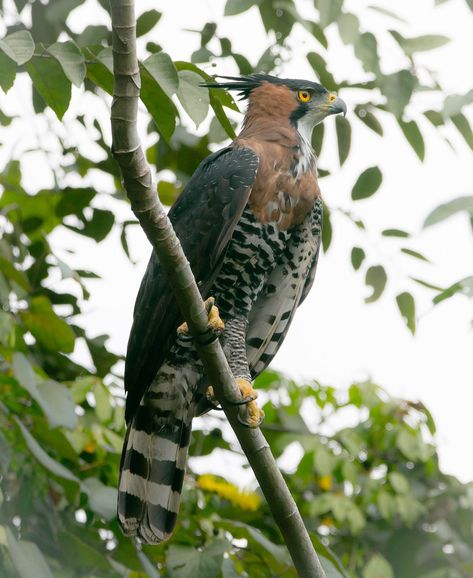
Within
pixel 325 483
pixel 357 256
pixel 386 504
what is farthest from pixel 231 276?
pixel 325 483

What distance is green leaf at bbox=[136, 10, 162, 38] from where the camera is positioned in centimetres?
352

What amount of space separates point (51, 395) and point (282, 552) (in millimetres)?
919

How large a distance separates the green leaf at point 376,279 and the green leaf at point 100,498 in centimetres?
121

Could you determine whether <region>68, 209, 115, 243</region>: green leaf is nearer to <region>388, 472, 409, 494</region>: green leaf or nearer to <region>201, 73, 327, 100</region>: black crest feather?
<region>201, 73, 327, 100</region>: black crest feather

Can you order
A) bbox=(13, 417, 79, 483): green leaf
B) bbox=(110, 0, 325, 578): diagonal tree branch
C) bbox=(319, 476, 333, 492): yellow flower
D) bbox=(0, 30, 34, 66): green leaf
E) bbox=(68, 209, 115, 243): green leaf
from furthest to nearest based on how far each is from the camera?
bbox=(319, 476, 333, 492): yellow flower
bbox=(68, 209, 115, 243): green leaf
bbox=(13, 417, 79, 483): green leaf
bbox=(0, 30, 34, 66): green leaf
bbox=(110, 0, 325, 578): diagonal tree branch

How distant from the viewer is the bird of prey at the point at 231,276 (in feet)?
10.7

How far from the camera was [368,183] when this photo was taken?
139 inches

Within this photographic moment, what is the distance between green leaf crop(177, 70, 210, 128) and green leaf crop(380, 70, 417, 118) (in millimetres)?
914

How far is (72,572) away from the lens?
2.84 meters

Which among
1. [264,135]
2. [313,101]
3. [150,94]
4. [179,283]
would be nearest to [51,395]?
[179,283]

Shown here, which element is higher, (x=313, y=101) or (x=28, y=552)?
(x=313, y=101)

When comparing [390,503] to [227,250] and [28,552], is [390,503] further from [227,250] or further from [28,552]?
[28,552]

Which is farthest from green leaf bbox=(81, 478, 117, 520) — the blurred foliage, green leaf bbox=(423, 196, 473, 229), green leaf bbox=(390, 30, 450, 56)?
green leaf bbox=(390, 30, 450, 56)

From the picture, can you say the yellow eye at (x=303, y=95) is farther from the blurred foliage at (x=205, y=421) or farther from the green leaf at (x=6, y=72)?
the green leaf at (x=6, y=72)
